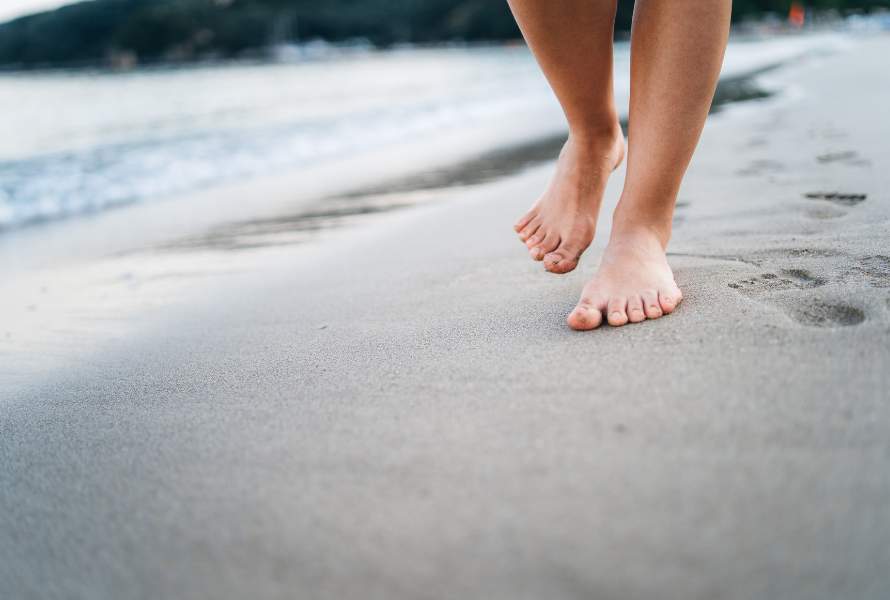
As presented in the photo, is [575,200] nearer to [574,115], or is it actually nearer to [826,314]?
[574,115]

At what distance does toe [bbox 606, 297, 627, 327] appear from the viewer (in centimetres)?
121

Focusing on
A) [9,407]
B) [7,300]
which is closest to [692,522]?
[9,407]

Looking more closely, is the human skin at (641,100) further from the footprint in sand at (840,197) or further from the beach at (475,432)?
the footprint in sand at (840,197)

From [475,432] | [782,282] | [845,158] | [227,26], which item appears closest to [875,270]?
[782,282]

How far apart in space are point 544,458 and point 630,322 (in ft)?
1.52

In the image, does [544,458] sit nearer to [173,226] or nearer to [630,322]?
[630,322]

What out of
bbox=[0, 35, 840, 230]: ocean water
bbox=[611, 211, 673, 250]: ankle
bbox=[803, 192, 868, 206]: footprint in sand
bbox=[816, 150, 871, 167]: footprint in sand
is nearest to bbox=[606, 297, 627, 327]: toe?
bbox=[611, 211, 673, 250]: ankle

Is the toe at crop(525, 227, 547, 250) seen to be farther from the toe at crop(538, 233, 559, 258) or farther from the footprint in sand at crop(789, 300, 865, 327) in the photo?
the footprint in sand at crop(789, 300, 865, 327)

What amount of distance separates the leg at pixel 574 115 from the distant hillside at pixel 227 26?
43.2 meters

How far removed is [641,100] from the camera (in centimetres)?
126

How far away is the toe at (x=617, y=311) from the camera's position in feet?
3.95

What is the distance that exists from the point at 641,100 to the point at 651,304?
0.36 meters

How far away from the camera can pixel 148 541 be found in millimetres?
786

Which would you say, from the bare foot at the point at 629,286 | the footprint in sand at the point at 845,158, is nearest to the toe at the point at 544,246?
the bare foot at the point at 629,286
